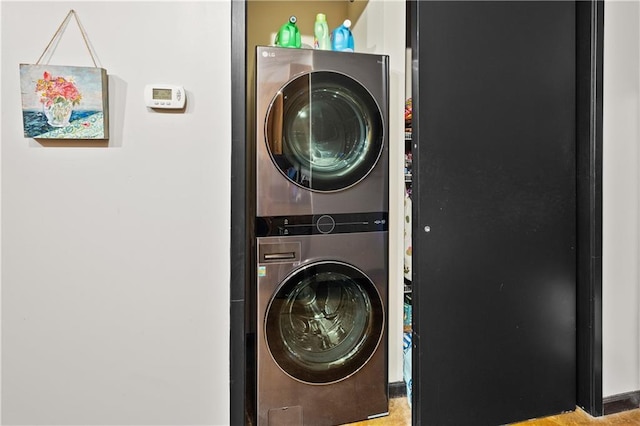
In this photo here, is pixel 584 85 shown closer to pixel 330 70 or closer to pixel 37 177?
pixel 330 70

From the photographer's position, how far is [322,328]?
1781 mm

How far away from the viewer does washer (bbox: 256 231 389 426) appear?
65.2 inches

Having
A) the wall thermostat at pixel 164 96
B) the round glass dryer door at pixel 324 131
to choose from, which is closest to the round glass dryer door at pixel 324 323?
the round glass dryer door at pixel 324 131

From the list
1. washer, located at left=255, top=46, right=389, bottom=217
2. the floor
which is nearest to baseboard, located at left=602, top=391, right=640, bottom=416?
the floor

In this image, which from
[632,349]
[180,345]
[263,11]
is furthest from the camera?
[263,11]

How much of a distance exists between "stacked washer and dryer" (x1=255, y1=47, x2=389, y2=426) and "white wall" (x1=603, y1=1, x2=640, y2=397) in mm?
1085

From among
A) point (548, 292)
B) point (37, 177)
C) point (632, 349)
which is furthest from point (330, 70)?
point (632, 349)

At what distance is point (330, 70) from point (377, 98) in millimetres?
255

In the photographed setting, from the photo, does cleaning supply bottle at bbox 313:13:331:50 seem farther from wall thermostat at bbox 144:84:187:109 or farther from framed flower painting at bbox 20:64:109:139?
framed flower painting at bbox 20:64:109:139

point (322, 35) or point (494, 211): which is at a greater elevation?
point (322, 35)

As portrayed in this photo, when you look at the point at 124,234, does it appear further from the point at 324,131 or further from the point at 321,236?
the point at 324,131

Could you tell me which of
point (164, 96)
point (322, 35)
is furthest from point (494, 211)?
point (164, 96)

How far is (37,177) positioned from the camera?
133cm

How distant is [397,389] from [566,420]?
2.62 feet
